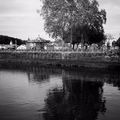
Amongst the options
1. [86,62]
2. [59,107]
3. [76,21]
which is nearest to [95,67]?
[86,62]

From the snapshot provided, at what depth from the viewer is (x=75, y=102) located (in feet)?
104

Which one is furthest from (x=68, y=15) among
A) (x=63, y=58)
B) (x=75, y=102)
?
(x=75, y=102)

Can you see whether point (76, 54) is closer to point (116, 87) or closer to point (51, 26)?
point (51, 26)

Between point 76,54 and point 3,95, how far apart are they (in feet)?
147

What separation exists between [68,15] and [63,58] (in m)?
15.2

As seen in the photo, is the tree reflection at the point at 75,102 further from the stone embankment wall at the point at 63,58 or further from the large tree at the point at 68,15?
the large tree at the point at 68,15

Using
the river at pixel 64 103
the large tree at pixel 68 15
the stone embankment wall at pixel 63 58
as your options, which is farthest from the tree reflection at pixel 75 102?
the large tree at pixel 68 15

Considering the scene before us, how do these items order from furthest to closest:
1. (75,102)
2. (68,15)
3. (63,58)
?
(68,15), (63,58), (75,102)

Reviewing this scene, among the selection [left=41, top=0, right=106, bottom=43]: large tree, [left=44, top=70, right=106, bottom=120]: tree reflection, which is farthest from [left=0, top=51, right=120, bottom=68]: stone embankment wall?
[left=44, top=70, right=106, bottom=120]: tree reflection

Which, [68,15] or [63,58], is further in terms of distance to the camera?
[68,15]

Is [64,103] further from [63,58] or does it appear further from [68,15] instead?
[68,15]

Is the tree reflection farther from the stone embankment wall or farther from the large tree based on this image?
the large tree

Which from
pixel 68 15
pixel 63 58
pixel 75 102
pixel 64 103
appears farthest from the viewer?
pixel 68 15

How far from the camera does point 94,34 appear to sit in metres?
98.4
